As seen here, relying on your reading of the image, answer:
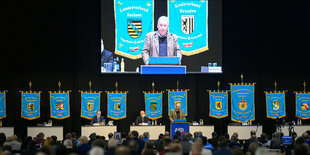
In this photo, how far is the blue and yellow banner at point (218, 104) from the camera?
1711cm

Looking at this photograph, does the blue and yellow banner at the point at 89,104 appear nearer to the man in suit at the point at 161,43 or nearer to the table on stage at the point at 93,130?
the table on stage at the point at 93,130

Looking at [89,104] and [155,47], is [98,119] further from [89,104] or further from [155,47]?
[155,47]

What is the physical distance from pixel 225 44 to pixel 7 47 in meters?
8.87

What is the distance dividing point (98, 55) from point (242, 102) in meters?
6.14

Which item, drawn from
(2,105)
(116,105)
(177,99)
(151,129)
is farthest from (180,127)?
(2,105)

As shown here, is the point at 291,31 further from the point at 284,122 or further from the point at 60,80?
the point at 60,80

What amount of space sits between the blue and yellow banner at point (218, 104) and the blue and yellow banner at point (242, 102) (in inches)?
13.3

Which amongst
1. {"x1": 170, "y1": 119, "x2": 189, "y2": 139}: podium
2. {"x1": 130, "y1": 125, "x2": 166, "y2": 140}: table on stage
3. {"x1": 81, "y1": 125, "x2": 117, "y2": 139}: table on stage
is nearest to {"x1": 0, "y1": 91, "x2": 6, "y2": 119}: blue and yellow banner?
{"x1": 81, "y1": 125, "x2": 117, "y2": 139}: table on stage

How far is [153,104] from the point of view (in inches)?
671

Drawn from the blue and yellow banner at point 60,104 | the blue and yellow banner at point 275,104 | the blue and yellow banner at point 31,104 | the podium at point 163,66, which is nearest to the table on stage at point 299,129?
the blue and yellow banner at point 275,104

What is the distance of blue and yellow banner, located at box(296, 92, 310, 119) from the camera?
56.4 ft

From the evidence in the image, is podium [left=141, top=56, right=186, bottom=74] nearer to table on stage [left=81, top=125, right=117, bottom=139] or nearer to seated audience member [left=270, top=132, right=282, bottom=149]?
table on stage [left=81, top=125, right=117, bottom=139]

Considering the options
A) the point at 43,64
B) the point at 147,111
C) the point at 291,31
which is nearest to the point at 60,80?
the point at 43,64

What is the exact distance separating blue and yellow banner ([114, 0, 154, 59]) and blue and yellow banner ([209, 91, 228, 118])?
3.42 metres
